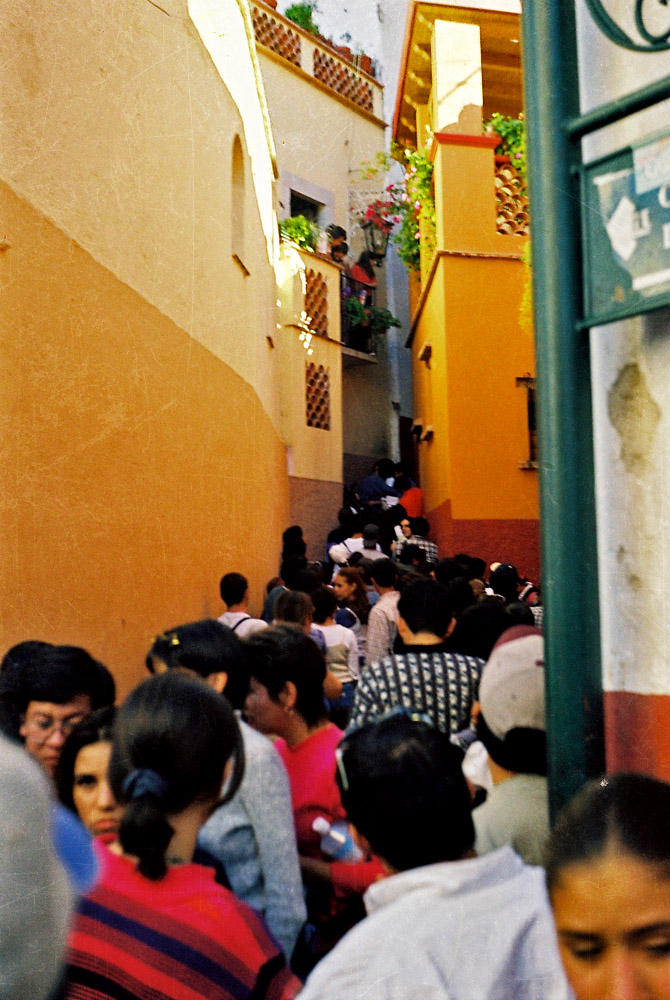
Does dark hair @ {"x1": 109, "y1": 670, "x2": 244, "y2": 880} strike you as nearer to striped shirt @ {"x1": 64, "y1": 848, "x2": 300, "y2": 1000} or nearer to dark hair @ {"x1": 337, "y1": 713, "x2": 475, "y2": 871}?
striped shirt @ {"x1": 64, "y1": 848, "x2": 300, "y2": 1000}

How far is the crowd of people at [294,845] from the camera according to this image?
1.50 m

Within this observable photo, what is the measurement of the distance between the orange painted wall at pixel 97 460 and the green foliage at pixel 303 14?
11150 millimetres

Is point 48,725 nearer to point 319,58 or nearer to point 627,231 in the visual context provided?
point 627,231

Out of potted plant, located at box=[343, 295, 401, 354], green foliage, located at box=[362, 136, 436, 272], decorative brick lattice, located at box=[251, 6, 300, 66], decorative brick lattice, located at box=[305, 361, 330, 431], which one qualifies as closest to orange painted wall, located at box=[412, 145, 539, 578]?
green foliage, located at box=[362, 136, 436, 272]

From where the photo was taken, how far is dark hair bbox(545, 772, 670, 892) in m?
1.51

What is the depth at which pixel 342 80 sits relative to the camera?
17484mm

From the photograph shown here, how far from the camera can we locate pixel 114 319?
18.2 feet

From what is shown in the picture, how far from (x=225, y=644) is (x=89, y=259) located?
119 inches

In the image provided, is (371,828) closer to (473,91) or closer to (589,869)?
(589,869)

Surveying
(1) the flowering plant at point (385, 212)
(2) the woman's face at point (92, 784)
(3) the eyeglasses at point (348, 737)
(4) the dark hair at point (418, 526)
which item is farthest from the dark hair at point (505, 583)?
(1) the flowering plant at point (385, 212)

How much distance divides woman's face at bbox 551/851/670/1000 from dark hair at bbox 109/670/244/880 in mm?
721

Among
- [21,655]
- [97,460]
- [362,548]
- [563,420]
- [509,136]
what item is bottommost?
[21,655]

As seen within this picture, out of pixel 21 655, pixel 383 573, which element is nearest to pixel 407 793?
pixel 21 655

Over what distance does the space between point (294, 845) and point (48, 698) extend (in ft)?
3.11
